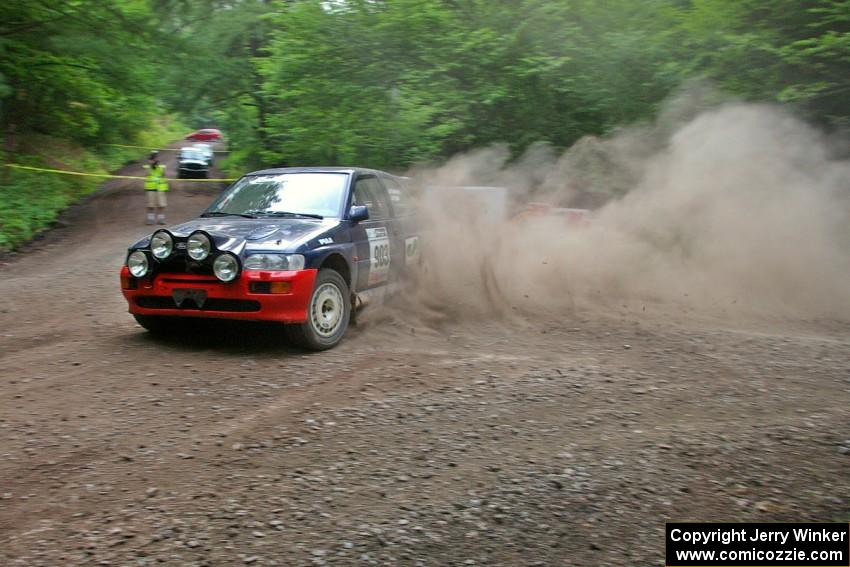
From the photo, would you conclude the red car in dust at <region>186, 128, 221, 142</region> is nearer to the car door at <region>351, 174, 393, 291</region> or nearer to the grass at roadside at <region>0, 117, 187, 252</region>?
the grass at roadside at <region>0, 117, 187, 252</region>

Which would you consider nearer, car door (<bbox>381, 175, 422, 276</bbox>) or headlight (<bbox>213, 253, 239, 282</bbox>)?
headlight (<bbox>213, 253, 239, 282</bbox>)

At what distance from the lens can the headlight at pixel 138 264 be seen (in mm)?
6586

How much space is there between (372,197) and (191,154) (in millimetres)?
22356

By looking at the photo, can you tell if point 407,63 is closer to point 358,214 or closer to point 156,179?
point 156,179

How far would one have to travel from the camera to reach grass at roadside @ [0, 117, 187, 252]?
15438 millimetres

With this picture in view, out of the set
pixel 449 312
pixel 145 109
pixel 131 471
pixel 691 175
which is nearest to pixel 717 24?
pixel 691 175

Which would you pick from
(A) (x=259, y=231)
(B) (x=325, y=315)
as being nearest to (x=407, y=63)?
(A) (x=259, y=231)

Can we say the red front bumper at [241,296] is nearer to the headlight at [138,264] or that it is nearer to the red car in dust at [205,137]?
the headlight at [138,264]

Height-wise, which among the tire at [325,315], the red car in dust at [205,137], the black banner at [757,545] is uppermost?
the red car in dust at [205,137]

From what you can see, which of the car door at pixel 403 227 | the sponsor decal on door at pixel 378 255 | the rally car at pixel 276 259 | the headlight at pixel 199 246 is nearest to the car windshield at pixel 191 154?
the car door at pixel 403 227

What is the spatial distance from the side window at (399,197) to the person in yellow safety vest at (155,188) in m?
11.1

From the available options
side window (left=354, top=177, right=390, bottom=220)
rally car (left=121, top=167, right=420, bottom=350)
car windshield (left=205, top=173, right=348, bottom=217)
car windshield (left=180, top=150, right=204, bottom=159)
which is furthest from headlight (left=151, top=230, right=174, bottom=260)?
car windshield (left=180, top=150, right=204, bottom=159)

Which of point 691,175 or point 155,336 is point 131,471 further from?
point 691,175

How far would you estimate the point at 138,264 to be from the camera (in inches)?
260
